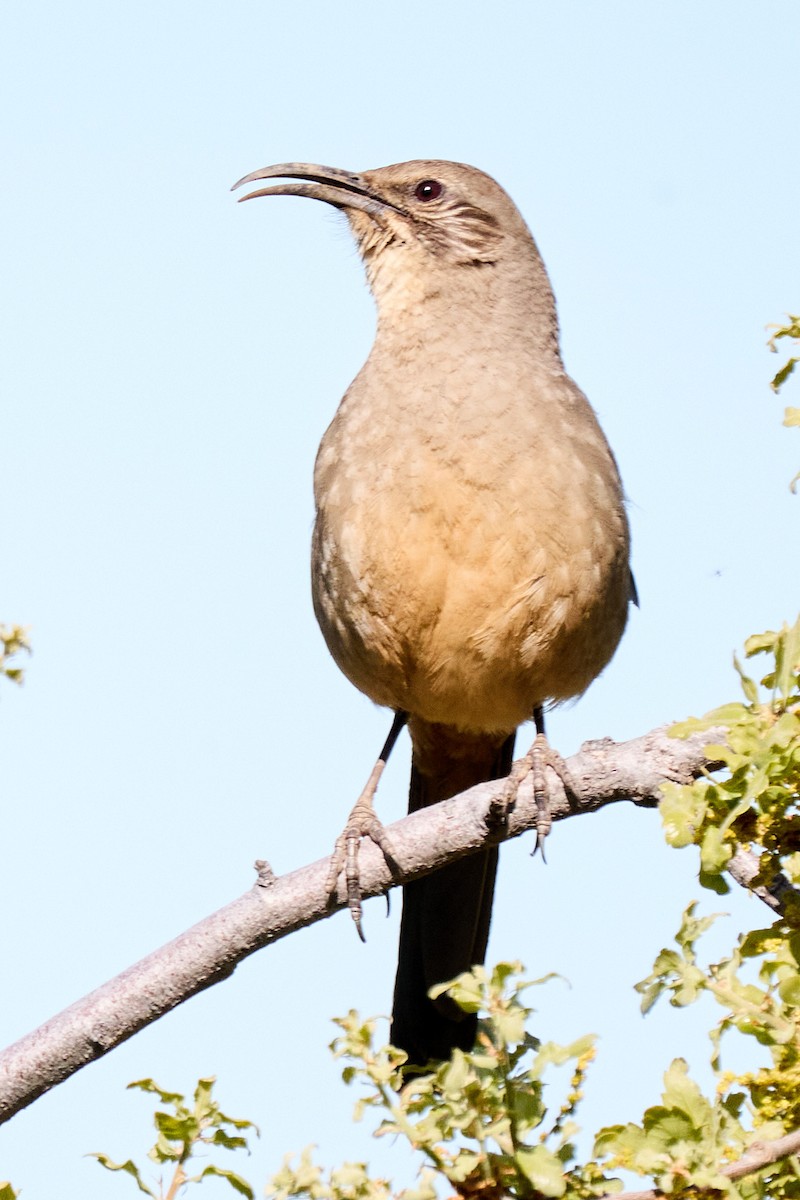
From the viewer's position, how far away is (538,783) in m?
4.27

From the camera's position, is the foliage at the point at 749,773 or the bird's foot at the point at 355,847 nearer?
the foliage at the point at 749,773

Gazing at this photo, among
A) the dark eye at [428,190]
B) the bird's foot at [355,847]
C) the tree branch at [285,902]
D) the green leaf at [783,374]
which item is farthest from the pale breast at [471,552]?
the green leaf at [783,374]

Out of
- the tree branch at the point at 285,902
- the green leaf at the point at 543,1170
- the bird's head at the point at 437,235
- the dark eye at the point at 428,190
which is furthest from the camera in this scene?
the dark eye at the point at 428,190

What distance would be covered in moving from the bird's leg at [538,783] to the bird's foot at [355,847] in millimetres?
348

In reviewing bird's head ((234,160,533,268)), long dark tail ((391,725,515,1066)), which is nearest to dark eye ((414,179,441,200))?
bird's head ((234,160,533,268))

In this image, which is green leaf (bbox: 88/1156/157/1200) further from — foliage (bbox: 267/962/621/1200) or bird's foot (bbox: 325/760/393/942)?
bird's foot (bbox: 325/760/393/942)

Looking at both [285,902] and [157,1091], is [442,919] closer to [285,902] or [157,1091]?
Result: [285,902]

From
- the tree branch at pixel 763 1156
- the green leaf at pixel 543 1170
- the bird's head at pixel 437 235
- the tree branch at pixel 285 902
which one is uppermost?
the bird's head at pixel 437 235

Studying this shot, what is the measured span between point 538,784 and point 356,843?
A: 0.55 meters

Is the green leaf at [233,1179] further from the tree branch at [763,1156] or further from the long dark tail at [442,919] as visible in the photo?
the long dark tail at [442,919]

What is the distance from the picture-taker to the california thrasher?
475 centimetres

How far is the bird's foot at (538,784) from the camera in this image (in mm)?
4059

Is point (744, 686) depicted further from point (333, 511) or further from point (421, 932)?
point (421, 932)

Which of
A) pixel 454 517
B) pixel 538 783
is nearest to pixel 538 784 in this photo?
pixel 538 783
